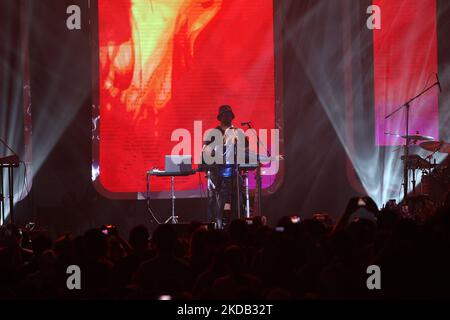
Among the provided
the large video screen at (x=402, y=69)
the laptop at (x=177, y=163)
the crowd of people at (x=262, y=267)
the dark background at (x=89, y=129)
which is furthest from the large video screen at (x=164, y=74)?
the crowd of people at (x=262, y=267)

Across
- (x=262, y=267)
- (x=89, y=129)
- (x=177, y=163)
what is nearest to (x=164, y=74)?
(x=89, y=129)

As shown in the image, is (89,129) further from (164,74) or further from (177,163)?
(177,163)

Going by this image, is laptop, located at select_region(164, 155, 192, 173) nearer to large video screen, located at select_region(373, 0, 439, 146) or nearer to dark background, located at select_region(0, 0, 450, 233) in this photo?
dark background, located at select_region(0, 0, 450, 233)

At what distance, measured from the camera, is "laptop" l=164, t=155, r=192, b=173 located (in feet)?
33.0

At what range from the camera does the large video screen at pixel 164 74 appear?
35.9ft

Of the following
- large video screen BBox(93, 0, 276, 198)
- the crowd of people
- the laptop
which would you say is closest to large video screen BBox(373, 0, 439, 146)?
large video screen BBox(93, 0, 276, 198)

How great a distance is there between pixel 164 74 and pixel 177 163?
1693 millimetres

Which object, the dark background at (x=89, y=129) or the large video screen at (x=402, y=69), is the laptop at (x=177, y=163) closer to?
the dark background at (x=89, y=129)

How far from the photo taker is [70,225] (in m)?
10.8

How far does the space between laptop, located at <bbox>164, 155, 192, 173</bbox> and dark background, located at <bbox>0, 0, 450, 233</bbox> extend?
108 centimetres

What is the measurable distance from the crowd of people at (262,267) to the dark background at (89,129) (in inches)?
246

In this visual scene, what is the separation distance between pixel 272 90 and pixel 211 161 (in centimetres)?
216

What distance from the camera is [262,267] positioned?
13.2 feet
